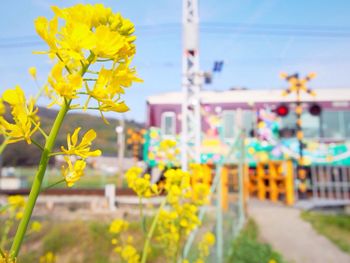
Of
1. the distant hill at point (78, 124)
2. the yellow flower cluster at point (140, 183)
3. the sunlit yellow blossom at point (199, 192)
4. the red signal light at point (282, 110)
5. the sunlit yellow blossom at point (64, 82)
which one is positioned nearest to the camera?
the sunlit yellow blossom at point (64, 82)

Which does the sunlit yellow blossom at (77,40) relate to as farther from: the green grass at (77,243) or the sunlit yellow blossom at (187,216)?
the green grass at (77,243)

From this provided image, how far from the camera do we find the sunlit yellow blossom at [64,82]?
1.49 feet

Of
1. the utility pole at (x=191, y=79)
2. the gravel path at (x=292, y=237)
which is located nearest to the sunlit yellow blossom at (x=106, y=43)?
the utility pole at (x=191, y=79)

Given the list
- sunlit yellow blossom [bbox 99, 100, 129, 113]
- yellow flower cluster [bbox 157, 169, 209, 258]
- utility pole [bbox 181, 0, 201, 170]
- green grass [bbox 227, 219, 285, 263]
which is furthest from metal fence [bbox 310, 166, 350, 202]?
sunlit yellow blossom [bbox 99, 100, 129, 113]

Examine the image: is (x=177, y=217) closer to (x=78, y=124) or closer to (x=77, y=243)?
(x=78, y=124)

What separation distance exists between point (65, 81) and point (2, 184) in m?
20.1

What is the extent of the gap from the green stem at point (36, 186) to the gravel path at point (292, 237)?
16.6ft

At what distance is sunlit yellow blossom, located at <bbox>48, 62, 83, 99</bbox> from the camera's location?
45 centimetres

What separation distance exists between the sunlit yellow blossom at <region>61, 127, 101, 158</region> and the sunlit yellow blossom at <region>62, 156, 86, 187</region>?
2cm

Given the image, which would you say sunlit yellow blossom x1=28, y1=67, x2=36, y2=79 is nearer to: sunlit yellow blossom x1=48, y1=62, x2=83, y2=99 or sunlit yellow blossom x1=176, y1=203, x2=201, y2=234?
sunlit yellow blossom x1=48, y1=62, x2=83, y2=99

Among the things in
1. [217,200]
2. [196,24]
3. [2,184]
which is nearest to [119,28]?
[217,200]

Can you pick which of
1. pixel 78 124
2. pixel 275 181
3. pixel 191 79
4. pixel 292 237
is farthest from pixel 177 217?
pixel 275 181

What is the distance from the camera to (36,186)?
0.46 metres

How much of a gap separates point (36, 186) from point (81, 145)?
0.29ft
